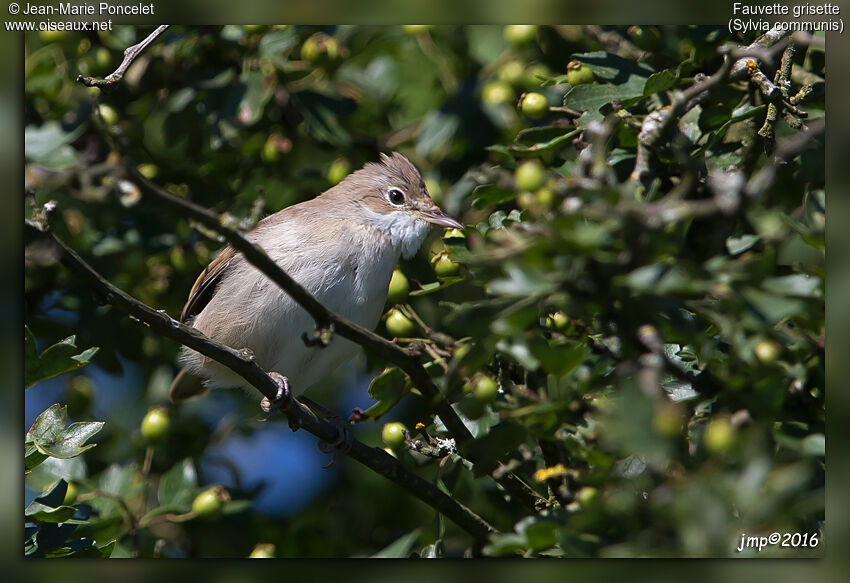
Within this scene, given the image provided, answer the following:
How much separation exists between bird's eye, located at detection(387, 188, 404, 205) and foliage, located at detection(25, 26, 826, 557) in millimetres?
217

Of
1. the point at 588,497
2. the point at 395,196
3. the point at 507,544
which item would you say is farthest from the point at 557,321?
the point at 395,196

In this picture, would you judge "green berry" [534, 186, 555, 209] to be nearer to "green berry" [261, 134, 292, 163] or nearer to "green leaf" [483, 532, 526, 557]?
"green leaf" [483, 532, 526, 557]

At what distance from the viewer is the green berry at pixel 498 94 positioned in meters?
3.21

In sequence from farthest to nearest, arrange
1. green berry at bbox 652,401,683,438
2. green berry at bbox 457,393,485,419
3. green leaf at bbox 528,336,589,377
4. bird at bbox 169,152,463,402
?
bird at bbox 169,152,463,402
green berry at bbox 457,393,485,419
green leaf at bbox 528,336,589,377
green berry at bbox 652,401,683,438

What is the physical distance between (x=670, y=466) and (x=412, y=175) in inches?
83.5

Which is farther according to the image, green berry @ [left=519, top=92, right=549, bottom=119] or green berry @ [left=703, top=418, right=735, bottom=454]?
green berry @ [left=519, top=92, right=549, bottom=119]

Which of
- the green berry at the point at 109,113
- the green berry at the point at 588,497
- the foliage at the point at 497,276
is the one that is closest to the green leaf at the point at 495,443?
the foliage at the point at 497,276

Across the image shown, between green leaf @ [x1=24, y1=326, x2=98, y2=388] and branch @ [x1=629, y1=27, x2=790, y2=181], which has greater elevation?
branch @ [x1=629, y1=27, x2=790, y2=181]

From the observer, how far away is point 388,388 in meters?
2.46

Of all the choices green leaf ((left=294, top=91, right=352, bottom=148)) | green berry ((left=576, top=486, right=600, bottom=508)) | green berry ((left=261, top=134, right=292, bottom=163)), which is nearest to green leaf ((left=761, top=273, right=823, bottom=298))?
green berry ((left=576, top=486, right=600, bottom=508))

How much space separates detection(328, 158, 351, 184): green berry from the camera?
3672 mm

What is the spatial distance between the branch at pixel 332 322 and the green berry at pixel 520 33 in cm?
147

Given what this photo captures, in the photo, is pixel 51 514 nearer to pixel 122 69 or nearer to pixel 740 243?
pixel 122 69

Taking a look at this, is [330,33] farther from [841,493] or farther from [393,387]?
[841,493]
